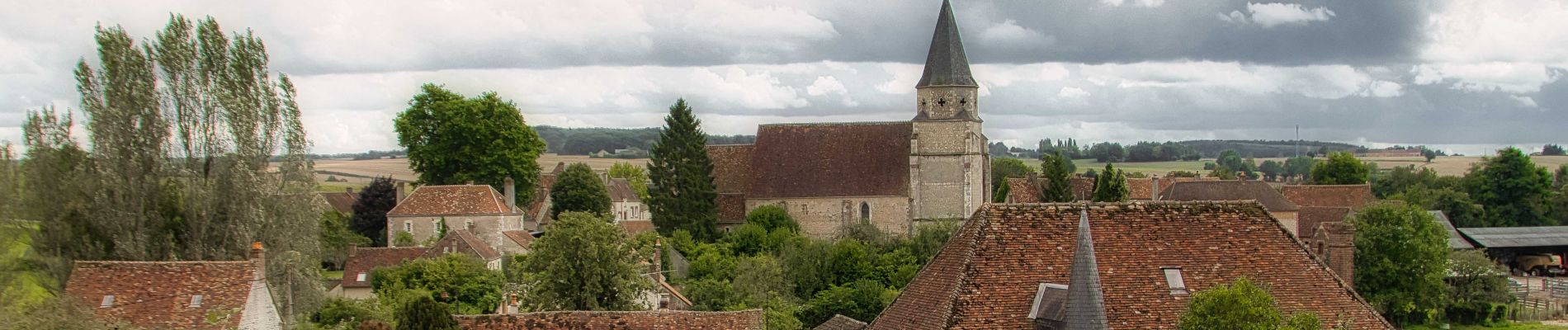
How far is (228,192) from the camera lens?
3903 centimetres

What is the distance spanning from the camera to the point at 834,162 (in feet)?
237

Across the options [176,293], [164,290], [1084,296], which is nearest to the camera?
[1084,296]

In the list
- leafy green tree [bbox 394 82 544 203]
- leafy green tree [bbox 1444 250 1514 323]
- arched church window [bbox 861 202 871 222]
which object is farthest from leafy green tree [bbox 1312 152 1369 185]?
leafy green tree [bbox 394 82 544 203]

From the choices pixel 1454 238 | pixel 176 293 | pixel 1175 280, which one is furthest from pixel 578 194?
pixel 1175 280

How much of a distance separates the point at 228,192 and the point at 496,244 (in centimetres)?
2314

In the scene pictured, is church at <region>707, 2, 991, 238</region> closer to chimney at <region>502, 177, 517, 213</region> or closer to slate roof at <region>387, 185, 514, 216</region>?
chimney at <region>502, 177, 517, 213</region>

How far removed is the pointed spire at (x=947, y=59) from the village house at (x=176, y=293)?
44845 mm

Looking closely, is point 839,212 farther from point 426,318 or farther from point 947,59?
point 426,318

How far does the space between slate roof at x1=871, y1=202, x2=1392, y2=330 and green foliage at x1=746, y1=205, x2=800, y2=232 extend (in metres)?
46.8

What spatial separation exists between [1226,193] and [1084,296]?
62180mm

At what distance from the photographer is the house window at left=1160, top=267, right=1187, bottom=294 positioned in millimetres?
20266

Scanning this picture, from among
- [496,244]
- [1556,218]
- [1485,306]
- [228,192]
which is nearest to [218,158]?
[228,192]

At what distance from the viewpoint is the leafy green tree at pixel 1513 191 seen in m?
95.6

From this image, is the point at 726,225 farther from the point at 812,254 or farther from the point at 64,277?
the point at 64,277
